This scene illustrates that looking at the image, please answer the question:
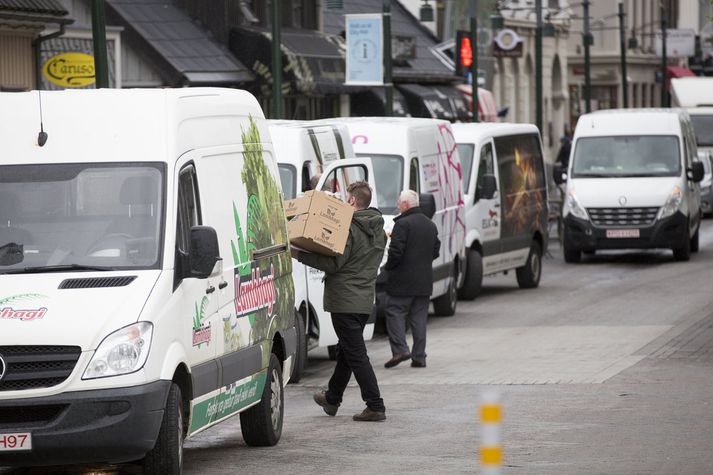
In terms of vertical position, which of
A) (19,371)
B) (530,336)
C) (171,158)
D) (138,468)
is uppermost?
(171,158)

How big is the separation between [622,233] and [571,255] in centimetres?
126

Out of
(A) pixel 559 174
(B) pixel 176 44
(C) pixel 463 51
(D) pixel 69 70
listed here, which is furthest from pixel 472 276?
(B) pixel 176 44

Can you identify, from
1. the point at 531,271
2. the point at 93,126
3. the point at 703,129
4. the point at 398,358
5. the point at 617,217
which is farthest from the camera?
the point at 703,129

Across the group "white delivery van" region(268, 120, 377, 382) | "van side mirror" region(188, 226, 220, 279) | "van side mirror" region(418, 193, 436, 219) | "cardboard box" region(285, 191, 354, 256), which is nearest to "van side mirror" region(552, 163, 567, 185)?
"van side mirror" region(418, 193, 436, 219)

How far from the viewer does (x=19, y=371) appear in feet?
29.2

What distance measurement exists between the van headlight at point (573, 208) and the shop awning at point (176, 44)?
915 cm

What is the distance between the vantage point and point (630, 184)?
29.0m

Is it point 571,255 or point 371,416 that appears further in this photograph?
point 571,255

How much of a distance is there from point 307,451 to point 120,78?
72.6 ft

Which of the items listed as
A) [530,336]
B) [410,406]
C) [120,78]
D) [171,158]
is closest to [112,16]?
[120,78]

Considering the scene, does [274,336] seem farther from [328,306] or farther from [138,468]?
[138,468]

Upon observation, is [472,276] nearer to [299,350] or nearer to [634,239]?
[634,239]

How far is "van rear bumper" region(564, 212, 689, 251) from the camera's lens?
28797mm

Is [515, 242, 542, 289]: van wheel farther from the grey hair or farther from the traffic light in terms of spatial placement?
the traffic light
